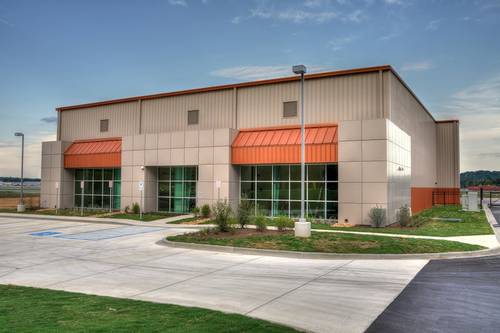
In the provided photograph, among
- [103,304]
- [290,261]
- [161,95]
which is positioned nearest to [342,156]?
[290,261]

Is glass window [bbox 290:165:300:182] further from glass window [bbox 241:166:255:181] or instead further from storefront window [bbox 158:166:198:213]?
storefront window [bbox 158:166:198:213]

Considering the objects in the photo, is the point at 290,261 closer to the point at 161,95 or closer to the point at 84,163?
the point at 161,95

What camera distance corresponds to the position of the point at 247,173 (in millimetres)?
31516

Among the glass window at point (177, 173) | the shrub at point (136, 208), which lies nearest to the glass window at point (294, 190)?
the glass window at point (177, 173)

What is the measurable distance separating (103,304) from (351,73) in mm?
23739

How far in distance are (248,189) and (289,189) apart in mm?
3229

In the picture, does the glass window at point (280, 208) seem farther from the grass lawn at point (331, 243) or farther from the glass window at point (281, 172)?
the grass lawn at point (331, 243)

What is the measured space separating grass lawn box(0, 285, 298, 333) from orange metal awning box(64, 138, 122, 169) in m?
29.2

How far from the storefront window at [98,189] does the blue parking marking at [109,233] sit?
13.5 meters

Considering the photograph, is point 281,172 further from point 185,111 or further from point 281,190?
point 185,111

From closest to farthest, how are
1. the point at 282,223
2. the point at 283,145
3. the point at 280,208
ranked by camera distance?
the point at 282,223
the point at 283,145
the point at 280,208

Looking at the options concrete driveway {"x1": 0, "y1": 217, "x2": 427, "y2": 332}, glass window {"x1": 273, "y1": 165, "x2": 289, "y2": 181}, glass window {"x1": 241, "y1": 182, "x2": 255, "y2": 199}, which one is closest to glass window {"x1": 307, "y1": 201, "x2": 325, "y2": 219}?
glass window {"x1": 273, "y1": 165, "x2": 289, "y2": 181}

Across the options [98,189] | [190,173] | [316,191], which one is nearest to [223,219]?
[316,191]

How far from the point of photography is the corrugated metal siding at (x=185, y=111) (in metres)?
33.2
